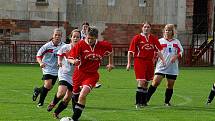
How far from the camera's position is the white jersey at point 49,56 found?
15.1 metres

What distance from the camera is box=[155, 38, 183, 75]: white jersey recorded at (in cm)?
1606

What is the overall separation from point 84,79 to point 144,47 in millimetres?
3585

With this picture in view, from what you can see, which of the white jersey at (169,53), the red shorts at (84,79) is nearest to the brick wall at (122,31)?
the white jersey at (169,53)

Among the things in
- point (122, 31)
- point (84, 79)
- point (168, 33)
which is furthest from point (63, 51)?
point (122, 31)

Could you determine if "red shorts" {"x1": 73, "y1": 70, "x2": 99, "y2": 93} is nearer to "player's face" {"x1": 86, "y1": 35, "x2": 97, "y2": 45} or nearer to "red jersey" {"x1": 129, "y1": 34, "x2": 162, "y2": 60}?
"player's face" {"x1": 86, "y1": 35, "x2": 97, "y2": 45}

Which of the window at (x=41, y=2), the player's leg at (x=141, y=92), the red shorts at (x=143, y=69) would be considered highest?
the window at (x=41, y=2)

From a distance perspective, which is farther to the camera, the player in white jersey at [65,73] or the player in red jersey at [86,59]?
the player in white jersey at [65,73]

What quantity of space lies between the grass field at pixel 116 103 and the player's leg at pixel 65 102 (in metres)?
0.20

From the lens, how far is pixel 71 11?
42.3 metres

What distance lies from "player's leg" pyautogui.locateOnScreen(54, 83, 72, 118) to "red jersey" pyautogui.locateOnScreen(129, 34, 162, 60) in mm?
2694

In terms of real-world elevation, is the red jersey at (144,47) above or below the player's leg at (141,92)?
above

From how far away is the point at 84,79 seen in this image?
12352 millimetres

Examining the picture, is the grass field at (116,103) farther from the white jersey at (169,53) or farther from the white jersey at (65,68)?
the white jersey at (169,53)

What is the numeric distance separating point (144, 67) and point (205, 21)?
29.3 meters
